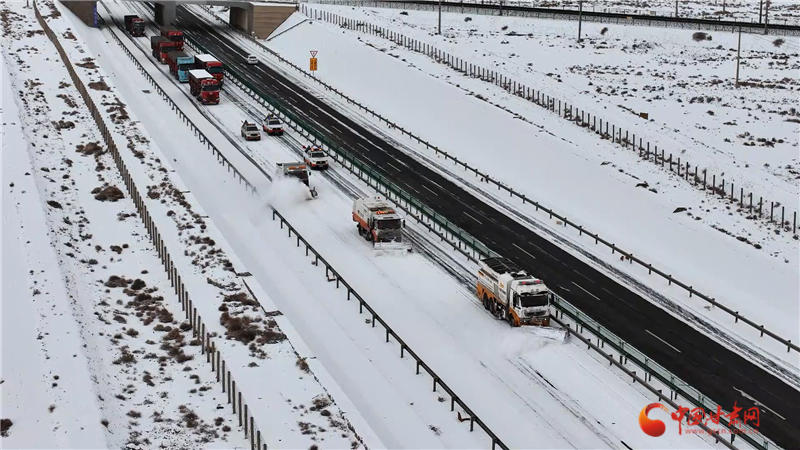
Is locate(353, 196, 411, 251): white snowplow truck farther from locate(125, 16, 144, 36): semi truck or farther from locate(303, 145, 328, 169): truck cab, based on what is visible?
locate(125, 16, 144, 36): semi truck

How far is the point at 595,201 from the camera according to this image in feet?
199

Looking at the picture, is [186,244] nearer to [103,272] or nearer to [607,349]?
[103,272]

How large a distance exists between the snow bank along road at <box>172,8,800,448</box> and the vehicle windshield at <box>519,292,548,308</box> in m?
4.03

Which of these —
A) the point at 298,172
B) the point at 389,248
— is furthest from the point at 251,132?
the point at 389,248

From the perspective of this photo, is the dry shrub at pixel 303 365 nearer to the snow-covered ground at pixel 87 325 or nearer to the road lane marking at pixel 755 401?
the snow-covered ground at pixel 87 325

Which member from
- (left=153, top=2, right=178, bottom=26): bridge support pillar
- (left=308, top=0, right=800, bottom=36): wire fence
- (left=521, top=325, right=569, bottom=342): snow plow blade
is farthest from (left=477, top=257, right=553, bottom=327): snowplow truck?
(left=153, top=2, right=178, bottom=26): bridge support pillar

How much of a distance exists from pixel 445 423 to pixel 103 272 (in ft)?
62.6

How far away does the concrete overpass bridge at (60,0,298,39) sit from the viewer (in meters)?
113

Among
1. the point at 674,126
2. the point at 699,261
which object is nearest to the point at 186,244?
the point at 699,261

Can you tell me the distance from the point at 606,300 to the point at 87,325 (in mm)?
24448

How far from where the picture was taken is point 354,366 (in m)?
37.3

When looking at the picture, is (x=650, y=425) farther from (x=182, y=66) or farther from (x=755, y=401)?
(x=182, y=66)

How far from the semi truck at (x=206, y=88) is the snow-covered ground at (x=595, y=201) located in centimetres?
1112

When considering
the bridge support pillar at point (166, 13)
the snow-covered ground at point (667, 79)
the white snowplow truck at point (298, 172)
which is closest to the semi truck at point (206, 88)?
the white snowplow truck at point (298, 172)
